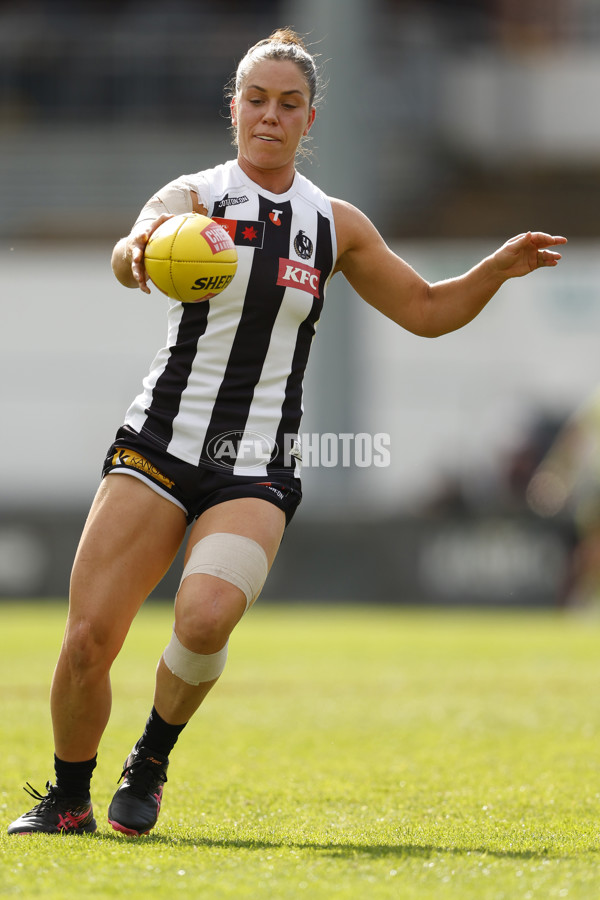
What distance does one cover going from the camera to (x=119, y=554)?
3926 mm

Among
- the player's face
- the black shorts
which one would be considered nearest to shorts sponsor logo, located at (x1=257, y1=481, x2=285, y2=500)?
the black shorts

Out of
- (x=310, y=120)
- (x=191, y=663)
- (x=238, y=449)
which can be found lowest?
(x=191, y=663)

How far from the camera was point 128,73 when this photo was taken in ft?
69.0

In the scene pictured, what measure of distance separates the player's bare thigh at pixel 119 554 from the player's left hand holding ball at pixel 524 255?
1289mm

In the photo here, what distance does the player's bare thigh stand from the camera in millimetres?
3893

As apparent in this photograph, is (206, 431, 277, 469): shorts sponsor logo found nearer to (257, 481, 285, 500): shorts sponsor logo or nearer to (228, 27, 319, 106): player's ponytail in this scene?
(257, 481, 285, 500): shorts sponsor logo

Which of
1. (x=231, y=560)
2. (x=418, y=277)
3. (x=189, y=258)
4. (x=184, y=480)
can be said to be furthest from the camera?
(x=418, y=277)

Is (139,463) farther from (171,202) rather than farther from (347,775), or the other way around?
(347,775)

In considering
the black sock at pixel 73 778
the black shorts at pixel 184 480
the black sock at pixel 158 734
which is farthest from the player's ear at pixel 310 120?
the black sock at pixel 73 778

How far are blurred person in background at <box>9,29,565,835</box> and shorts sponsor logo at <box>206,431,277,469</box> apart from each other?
2 cm

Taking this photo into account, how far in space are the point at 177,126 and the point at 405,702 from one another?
14.6 m

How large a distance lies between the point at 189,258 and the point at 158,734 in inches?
55.6

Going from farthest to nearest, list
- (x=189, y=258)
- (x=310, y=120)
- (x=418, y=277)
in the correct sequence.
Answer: (x=418, y=277) → (x=310, y=120) → (x=189, y=258)

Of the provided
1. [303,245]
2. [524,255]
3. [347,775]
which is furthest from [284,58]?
[347,775]
